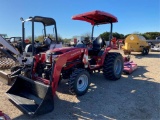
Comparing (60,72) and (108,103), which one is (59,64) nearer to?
(60,72)

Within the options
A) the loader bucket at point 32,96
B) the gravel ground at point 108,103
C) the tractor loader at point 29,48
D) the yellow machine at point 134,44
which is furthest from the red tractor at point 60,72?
the yellow machine at point 134,44

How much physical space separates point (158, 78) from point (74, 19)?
3.75 m

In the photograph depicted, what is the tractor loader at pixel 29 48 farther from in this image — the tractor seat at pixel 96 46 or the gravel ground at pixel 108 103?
the tractor seat at pixel 96 46

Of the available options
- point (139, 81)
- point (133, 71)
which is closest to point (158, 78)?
point (139, 81)

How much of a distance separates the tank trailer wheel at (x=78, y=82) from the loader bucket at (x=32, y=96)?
0.82m

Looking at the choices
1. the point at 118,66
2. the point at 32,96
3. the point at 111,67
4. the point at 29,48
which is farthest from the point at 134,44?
the point at 32,96

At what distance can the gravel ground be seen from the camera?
379 cm

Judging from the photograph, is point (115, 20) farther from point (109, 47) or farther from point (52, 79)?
point (52, 79)

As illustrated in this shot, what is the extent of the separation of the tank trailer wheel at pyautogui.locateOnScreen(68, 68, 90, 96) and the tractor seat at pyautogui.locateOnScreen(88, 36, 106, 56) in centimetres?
180

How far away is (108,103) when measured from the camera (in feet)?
14.5

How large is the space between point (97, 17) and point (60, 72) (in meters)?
3.05

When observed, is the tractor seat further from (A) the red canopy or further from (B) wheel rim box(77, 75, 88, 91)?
(B) wheel rim box(77, 75, 88, 91)

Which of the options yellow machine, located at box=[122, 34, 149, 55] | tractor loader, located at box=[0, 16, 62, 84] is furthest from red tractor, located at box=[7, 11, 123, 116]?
yellow machine, located at box=[122, 34, 149, 55]

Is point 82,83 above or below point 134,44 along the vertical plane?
below
